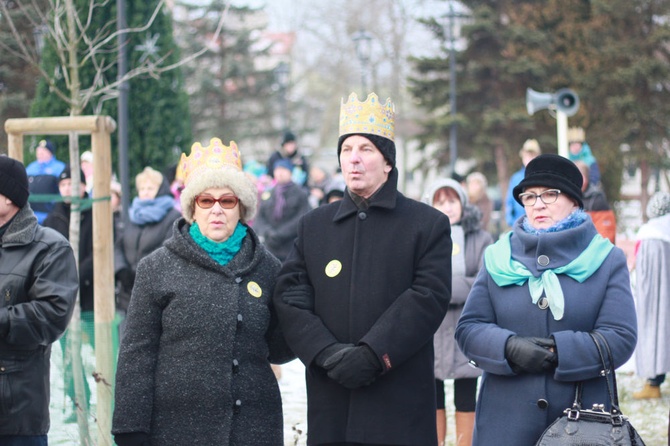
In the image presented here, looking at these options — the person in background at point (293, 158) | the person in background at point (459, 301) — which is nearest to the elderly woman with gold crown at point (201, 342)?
the person in background at point (459, 301)

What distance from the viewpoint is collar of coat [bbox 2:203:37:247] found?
4.75m

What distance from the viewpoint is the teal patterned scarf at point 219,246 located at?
4.51 metres

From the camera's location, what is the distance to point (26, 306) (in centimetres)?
463

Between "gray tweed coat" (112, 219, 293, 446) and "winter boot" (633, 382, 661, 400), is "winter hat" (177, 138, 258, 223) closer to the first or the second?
"gray tweed coat" (112, 219, 293, 446)

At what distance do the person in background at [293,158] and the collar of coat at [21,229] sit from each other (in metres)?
10.1

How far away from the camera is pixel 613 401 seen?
14.0 ft

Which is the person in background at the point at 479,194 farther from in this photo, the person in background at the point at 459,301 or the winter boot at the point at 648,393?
the person in background at the point at 459,301

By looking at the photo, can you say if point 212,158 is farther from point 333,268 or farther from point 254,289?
point 333,268

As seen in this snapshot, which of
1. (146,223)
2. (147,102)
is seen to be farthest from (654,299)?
(147,102)

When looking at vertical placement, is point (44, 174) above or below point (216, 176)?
above

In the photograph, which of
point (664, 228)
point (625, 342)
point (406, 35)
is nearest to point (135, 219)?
point (664, 228)

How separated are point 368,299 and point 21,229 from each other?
1.67 metres

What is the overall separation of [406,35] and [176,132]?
27.1 metres

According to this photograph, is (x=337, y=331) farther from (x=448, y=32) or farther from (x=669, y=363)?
(x=448, y=32)
